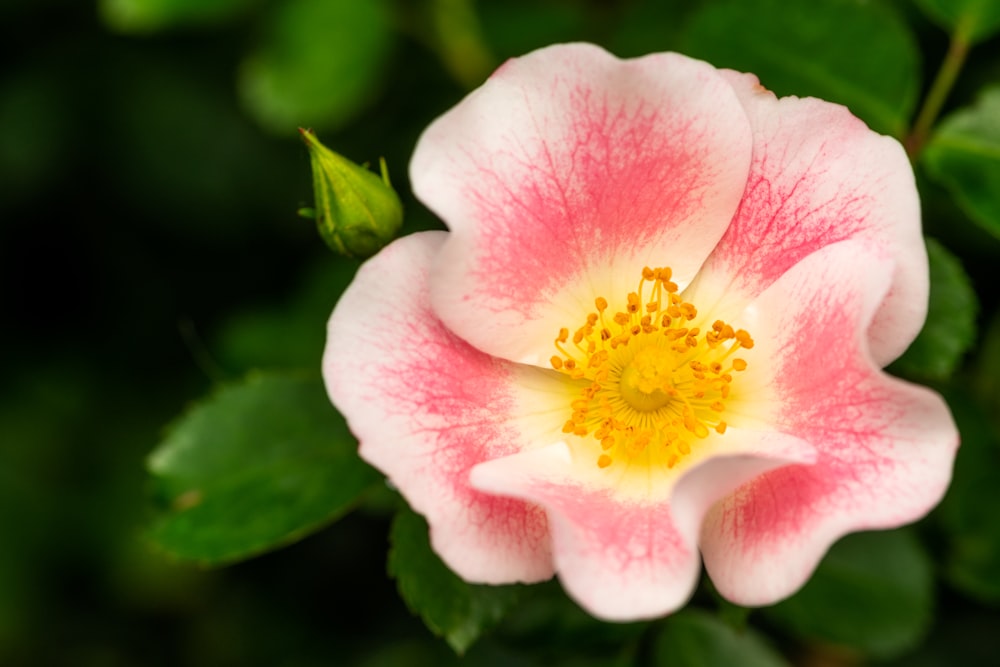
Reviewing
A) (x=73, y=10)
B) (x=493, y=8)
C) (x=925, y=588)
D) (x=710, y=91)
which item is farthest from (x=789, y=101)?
(x=73, y=10)

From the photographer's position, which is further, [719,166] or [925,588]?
[925,588]

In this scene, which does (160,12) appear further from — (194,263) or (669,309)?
(669,309)

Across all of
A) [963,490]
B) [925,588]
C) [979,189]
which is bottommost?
[925,588]

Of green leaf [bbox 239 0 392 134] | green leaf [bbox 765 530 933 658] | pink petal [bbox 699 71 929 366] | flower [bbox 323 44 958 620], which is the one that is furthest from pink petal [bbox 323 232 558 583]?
green leaf [bbox 239 0 392 134]

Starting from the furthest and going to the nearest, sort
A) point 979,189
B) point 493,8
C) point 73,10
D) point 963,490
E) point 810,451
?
point 73,10 < point 493,8 < point 963,490 < point 979,189 < point 810,451

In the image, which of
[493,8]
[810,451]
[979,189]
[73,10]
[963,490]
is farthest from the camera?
[73,10]

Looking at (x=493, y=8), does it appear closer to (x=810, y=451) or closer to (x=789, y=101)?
(x=789, y=101)

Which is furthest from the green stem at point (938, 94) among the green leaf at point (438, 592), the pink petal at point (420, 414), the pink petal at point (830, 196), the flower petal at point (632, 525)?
the green leaf at point (438, 592)
